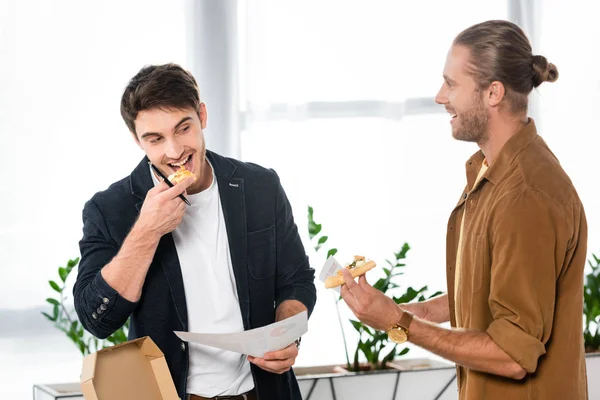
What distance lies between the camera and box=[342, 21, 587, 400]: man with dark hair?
1763 mm

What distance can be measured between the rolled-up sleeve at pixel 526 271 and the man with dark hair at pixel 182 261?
1.81 feet

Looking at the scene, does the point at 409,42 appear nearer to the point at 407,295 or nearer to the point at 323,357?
the point at 407,295

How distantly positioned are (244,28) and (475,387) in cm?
236

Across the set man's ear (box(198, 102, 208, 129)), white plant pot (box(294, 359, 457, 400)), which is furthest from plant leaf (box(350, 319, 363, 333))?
man's ear (box(198, 102, 208, 129))

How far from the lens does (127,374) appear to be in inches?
67.4

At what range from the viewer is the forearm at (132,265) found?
202 cm

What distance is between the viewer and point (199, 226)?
7.32ft

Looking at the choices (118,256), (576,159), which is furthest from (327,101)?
(118,256)

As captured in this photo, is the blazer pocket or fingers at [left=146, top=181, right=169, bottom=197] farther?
the blazer pocket

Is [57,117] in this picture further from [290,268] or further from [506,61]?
[506,61]

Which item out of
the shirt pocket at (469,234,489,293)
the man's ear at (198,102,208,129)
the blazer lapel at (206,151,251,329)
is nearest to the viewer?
the shirt pocket at (469,234,489,293)

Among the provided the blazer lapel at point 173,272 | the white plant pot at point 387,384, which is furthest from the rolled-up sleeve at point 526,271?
the white plant pot at point 387,384

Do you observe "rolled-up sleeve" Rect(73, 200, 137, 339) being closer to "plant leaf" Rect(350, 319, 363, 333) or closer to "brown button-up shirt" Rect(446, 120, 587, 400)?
"brown button-up shirt" Rect(446, 120, 587, 400)

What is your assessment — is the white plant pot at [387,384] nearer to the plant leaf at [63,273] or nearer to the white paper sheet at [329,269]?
the plant leaf at [63,273]
